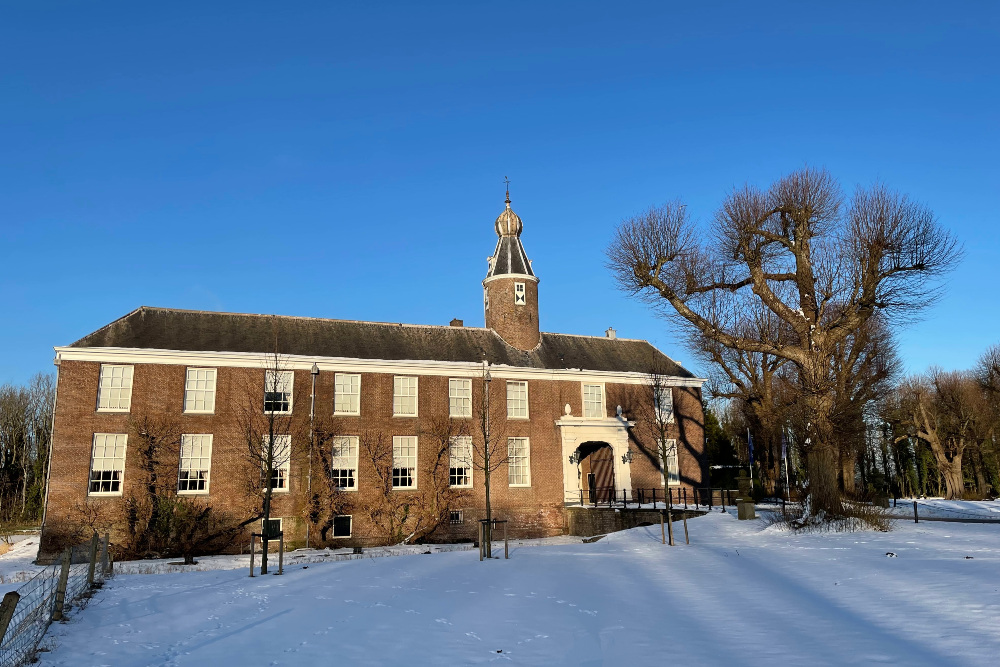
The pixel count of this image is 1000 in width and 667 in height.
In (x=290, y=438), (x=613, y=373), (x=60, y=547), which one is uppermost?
(x=613, y=373)

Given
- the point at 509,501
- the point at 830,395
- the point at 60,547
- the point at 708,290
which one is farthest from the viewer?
the point at 509,501

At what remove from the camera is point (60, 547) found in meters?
23.8

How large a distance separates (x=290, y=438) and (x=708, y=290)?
55.9 feet

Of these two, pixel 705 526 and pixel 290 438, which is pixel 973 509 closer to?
pixel 705 526

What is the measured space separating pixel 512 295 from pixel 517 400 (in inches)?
222

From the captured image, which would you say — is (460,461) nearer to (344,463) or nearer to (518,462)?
(518,462)

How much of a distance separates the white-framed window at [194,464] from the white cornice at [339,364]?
2972 mm

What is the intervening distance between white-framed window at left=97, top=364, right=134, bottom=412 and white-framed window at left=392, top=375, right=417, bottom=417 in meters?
10.2

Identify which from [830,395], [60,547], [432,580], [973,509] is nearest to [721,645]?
[432,580]

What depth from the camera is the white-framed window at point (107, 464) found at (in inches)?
987

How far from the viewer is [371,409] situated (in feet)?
95.2

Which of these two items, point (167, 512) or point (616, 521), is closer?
point (167, 512)

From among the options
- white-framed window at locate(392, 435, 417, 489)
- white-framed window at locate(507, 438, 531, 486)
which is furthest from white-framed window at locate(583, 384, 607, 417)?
white-framed window at locate(392, 435, 417, 489)

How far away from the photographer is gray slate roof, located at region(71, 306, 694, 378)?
27.5m
